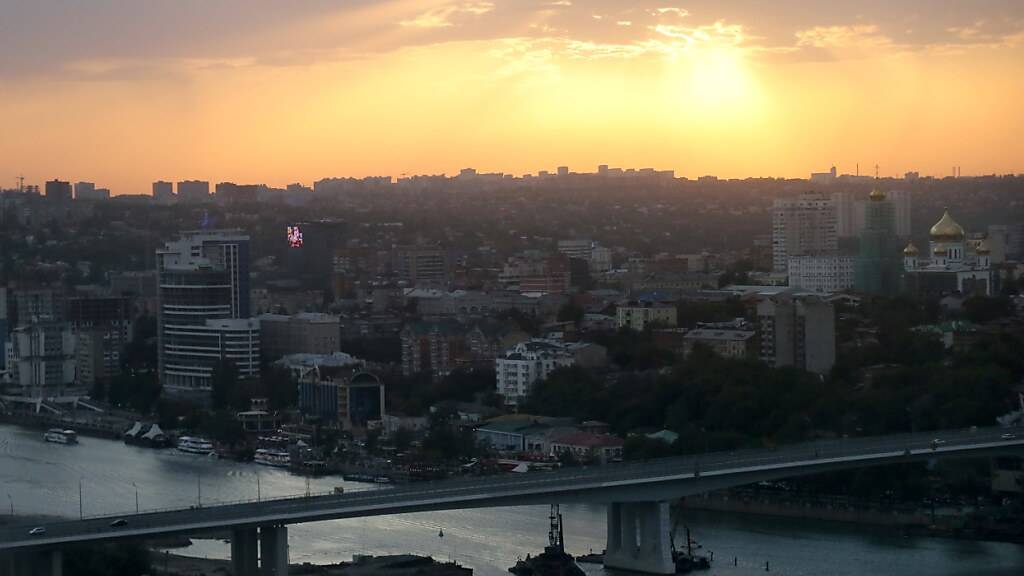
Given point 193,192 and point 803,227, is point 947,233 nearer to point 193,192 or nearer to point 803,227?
point 803,227

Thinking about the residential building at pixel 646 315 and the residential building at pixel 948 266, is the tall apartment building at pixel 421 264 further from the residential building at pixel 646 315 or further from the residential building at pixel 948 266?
the residential building at pixel 646 315

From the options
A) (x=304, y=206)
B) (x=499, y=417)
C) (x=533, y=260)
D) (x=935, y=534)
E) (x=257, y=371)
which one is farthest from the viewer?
(x=304, y=206)

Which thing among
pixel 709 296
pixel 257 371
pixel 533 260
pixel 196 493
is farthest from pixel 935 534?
A: pixel 533 260

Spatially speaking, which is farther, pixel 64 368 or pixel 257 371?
pixel 64 368

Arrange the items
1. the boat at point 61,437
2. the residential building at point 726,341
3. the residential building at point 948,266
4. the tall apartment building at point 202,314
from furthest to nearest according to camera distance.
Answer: the residential building at point 948,266 → the tall apartment building at point 202,314 → the residential building at point 726,341 → the boat at point 61,437

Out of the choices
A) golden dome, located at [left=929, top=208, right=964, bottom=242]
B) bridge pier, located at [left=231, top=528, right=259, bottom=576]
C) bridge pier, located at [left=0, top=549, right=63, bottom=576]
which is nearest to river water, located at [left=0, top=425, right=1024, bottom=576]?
bridge pier, located at [left=231, top=528, right=259, bottom=576]

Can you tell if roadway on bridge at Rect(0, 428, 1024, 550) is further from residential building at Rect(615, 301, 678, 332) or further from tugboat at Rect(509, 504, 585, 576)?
residential building at Rect(615, 301, 678, 332)

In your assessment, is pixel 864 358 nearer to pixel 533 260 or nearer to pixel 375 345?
pixel 375 345

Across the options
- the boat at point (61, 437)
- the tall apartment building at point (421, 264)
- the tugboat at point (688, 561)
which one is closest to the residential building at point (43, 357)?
the boat at point (61, 437)
